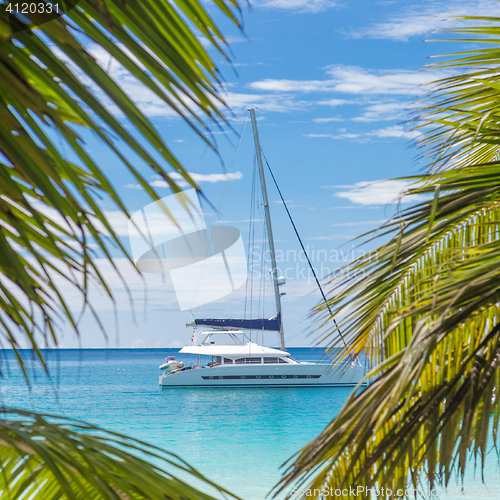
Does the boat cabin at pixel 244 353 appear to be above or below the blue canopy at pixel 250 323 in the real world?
below

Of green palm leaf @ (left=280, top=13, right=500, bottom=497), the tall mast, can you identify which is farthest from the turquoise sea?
green palm leaf @ (left=280, top=13, right=500, bottom=497)

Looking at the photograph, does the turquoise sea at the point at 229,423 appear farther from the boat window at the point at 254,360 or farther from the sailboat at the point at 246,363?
the boat window at the point at 254,360

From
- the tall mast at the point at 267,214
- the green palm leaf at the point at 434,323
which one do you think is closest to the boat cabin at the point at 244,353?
the tall mast at the point at 267,214

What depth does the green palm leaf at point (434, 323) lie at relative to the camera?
1.32m

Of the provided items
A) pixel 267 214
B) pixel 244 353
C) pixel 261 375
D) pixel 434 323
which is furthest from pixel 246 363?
pixel 434 323

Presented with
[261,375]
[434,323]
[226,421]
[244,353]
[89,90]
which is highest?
[89,90]

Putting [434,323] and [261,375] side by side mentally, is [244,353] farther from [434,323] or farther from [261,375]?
[434,323]

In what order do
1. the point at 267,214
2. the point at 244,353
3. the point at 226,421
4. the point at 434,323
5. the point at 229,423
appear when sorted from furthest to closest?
the point at 244,353 → the point at 226,421 → the point at 229,423 → the point at 267,214 → the point at 434,323

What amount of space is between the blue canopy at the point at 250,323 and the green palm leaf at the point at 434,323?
1966 centimetres

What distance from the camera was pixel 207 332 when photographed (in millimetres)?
24328

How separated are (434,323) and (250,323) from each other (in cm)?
2129

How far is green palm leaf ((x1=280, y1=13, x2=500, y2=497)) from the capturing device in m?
1.32

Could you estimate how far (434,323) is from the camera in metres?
1.34

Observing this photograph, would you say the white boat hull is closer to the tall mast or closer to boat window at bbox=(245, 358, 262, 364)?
boat window at bbox=(245, 358, 262, 364)
